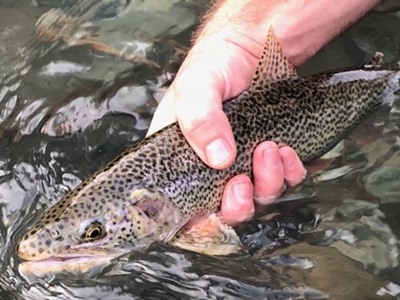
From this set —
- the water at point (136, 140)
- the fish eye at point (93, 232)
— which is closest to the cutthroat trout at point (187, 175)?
the fish eye at point (93, 232)

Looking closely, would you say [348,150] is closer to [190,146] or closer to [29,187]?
[190,146]

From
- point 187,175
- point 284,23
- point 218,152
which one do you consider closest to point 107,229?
point 187,175

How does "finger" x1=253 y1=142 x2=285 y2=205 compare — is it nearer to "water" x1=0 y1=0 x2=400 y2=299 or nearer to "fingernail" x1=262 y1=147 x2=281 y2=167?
"fingernail" x1=262 y1=147 x2=281 y2=167

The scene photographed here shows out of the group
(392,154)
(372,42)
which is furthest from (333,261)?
(372,42)

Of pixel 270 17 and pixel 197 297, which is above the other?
pixel 270 17

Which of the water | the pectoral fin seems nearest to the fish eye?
the water

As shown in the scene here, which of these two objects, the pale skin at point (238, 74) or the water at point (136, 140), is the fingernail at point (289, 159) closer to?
the pale skin at point (238, 74)
